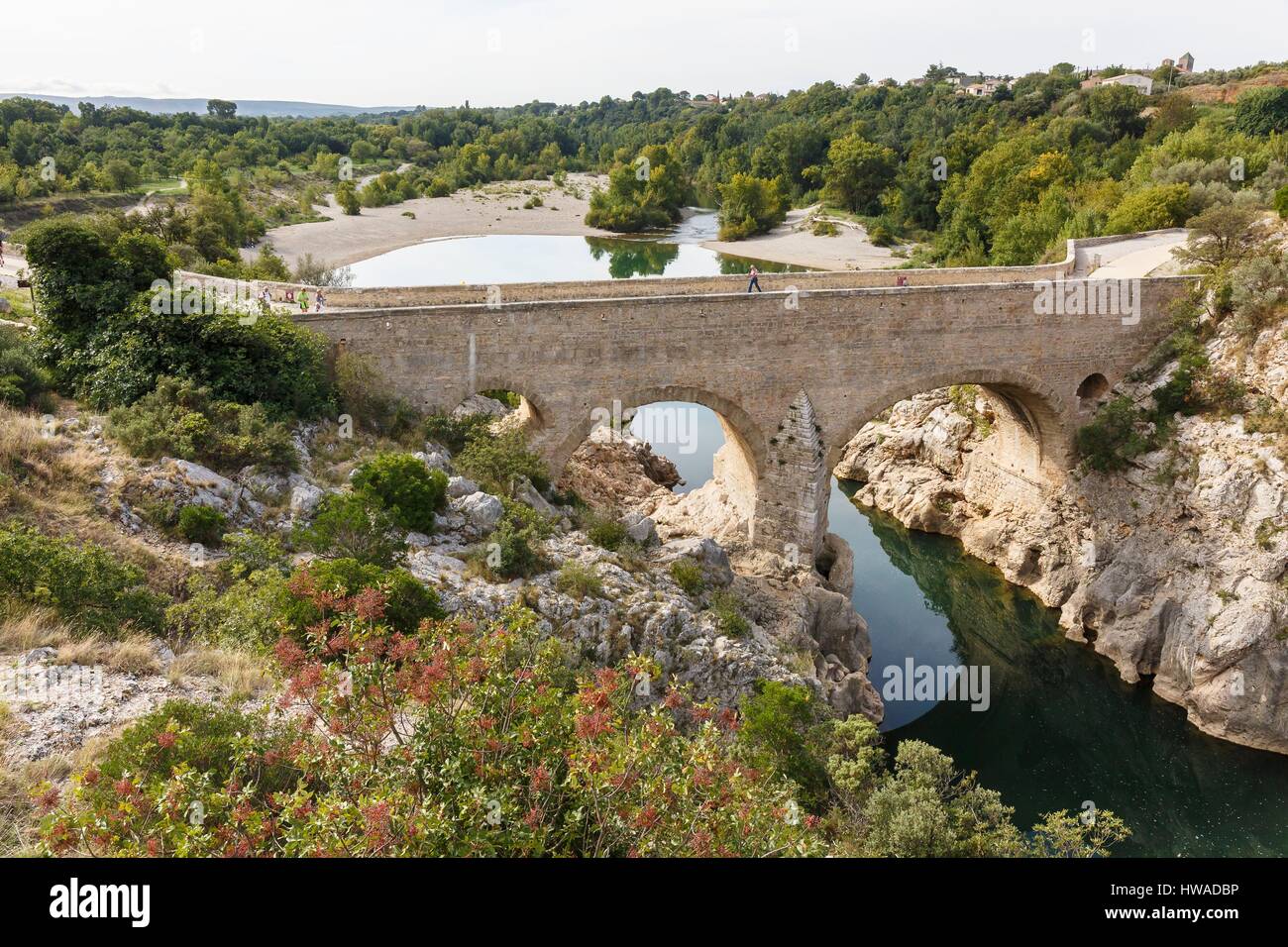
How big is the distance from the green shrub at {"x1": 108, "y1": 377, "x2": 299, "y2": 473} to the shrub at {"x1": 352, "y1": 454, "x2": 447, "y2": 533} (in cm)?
134

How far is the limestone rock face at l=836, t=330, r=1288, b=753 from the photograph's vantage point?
1505cm

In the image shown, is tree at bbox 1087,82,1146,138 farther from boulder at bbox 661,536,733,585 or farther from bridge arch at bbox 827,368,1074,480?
boulder at bbox 661,536,733,585

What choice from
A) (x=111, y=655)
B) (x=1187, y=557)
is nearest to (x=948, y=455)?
(x=1187, y=557)

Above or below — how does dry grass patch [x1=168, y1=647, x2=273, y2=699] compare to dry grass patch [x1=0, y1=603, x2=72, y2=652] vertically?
below

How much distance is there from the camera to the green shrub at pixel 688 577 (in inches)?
527

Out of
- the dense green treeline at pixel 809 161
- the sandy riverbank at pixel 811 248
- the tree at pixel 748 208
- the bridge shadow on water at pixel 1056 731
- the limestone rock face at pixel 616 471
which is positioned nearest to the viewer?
the bridge shadow on water at pixel 1056 731

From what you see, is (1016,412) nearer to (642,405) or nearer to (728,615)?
(642,405)

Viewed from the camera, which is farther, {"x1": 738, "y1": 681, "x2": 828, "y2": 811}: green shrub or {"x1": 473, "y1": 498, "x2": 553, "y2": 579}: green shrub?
{"x1": 473, "y1": 498, "x2": 553, "y2": 579}: green shrub

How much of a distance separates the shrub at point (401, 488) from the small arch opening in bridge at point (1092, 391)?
1502 cm

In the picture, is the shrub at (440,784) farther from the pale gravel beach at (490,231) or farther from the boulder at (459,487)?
the pale gravel beach at (490,231)

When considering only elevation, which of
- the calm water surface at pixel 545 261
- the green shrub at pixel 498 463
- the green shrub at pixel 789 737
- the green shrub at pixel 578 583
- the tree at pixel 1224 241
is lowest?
the green shrub at pixel 789 737

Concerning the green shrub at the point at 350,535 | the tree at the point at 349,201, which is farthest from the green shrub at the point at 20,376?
the tree at the point at 349,201

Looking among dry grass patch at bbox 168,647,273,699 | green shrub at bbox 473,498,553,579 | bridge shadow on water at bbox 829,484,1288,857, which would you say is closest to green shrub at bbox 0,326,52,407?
dry grass patch at bbox 168,647,273,699
